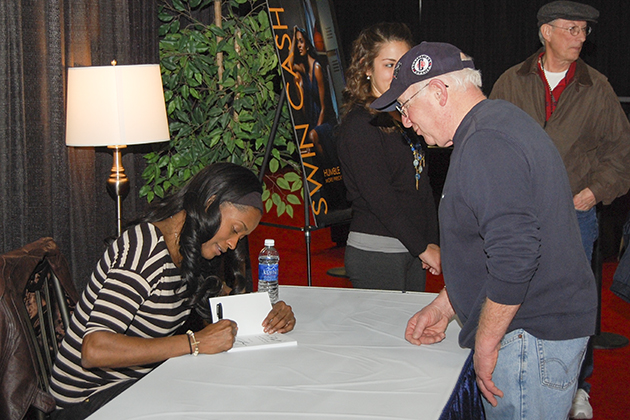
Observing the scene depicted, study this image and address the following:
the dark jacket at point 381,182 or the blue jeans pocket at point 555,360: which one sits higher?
the dark jacket at point 381,182

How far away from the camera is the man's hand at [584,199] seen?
2627mm

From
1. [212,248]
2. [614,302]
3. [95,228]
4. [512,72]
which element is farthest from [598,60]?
[212,248]

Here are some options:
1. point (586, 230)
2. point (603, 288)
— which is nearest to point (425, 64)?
point (586, 230)

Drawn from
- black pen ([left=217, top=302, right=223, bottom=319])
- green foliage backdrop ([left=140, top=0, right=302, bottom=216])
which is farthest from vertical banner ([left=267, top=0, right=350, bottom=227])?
black pen ([left=217, top=302, right=223, bottom=319])

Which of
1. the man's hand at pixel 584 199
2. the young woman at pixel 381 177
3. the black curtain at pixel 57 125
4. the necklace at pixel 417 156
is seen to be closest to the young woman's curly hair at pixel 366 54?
the young woman at pixel 381 177

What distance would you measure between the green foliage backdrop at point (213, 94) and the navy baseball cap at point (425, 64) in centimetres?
188

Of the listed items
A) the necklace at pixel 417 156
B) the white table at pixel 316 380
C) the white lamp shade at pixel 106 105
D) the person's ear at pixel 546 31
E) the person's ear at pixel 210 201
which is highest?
the person's ear at pixel 546 31

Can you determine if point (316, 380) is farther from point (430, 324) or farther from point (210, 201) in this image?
point (210, 201)

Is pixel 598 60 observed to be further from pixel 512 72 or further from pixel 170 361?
pixel 170 361

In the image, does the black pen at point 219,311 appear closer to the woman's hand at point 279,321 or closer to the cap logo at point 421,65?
the woman's hand at point 279,321

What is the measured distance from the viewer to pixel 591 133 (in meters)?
2.71

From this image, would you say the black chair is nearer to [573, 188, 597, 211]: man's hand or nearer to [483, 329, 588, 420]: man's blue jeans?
[483, 329, 588, 420]: man's blue jeans

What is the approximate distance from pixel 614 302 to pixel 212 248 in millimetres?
3443

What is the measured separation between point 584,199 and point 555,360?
1.38m
